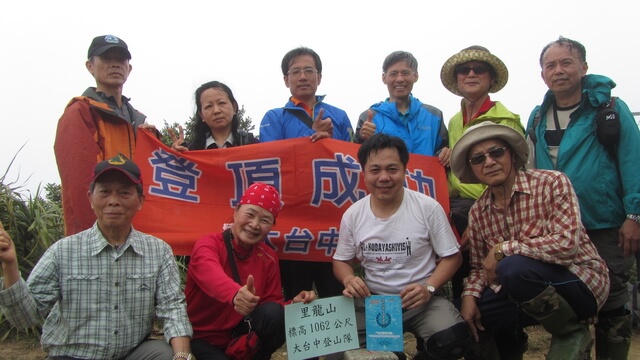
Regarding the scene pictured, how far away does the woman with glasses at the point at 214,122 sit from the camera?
13.9 feet

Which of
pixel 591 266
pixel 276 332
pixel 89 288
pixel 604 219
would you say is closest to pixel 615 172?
pixel 604 219

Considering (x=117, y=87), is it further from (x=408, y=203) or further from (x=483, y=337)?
(x=483, y=337)

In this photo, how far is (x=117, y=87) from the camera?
4355 mm

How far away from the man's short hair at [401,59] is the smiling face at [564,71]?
1.15 meters

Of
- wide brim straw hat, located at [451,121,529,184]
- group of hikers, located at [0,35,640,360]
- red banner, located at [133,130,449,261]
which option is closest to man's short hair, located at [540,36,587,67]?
group of hikers, located at [0,35,640,360]

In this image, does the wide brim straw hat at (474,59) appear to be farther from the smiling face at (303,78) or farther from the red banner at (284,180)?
the smiling face at (303,78)

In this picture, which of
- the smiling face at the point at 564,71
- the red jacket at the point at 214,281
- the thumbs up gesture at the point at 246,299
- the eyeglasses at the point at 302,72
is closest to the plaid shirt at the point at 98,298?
the red jacket at the point at 214,281

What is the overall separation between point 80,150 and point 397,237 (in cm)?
255

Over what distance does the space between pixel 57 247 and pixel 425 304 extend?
8.09 feet

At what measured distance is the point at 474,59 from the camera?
417 centimetres

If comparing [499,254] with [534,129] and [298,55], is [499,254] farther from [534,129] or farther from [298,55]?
[298,55]

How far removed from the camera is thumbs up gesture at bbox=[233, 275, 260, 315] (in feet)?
9.89

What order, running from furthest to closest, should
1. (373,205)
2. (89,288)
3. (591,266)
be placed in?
(373,205) < (591,266) < (89,288)

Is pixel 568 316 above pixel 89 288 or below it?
below
